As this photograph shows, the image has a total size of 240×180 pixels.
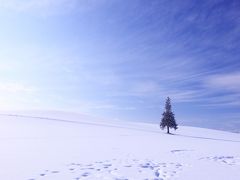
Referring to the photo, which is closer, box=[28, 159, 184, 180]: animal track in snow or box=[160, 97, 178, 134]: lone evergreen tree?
box=[28, 159, 184, 180]: animal track in snow

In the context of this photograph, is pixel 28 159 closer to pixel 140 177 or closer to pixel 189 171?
pixel 140 177

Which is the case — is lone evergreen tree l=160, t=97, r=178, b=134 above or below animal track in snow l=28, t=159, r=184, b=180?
above

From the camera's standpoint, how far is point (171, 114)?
2292 inches

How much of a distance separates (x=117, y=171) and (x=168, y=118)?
4626cm

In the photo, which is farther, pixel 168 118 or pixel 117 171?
pixel 168 118

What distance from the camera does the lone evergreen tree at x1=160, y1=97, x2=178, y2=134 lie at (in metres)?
56.8

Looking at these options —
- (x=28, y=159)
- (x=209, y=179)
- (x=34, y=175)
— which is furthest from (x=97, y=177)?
(x=28, y=159)

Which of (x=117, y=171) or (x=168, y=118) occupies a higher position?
(x=168, y=118)

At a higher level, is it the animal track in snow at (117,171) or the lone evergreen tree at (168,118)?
the lone evergreen tree at (168,118)

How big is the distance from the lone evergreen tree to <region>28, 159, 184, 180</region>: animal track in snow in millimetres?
42730

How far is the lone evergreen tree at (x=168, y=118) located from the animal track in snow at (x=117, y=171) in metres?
42.7

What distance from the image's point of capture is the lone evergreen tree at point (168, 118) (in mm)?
56781

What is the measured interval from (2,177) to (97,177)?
3801 mm

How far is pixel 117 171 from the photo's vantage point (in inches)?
486
